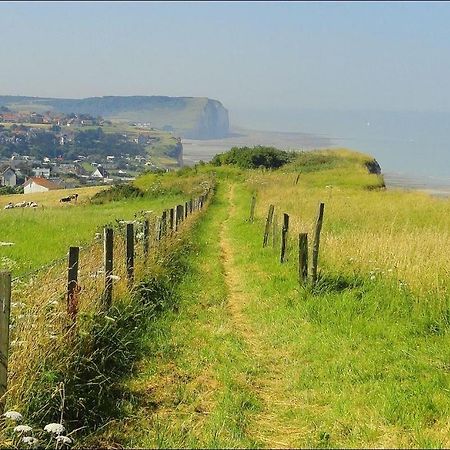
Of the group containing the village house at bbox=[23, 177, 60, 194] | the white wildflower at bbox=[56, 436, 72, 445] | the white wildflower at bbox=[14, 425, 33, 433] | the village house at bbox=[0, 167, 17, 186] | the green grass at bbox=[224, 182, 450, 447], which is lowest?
the village house at bbox=[0, 167, 17, 186]

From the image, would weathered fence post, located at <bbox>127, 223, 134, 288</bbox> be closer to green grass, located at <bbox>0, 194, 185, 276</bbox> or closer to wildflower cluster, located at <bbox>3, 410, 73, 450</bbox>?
green grass, located at <bbox>0, 194, 185, 276</bbox>

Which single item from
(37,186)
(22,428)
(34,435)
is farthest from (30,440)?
(37,186)

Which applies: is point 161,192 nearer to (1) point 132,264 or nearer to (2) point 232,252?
(2) point 232,252

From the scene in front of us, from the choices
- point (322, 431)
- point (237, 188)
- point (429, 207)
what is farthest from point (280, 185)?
point (322, 431)

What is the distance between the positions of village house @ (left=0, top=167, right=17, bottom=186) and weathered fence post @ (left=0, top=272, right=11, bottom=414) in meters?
139

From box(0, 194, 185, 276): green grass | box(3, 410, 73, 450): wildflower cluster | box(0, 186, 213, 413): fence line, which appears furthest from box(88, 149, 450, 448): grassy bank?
box(0, 194, 185, 276): green grass

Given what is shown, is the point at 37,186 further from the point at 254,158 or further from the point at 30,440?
the point at 30,440

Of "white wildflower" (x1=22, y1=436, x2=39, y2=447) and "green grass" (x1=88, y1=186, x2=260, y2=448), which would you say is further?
"green grass" (x1=88, y1=186, x2=260, y2=448)

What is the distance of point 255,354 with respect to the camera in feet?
26.3

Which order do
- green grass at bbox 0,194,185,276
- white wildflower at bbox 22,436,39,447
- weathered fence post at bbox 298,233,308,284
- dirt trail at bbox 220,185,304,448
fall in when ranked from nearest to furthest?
white wildflower at bbox 22,436,39,447, dirt trail at bbox 220,185,304,448, weathered fence post at bbox 298,233,308,284, green grass at bbox 0,194,185,276

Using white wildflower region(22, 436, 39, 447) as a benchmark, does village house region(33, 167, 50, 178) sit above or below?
below

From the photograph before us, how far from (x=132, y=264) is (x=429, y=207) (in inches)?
803

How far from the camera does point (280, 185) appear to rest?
44281mm

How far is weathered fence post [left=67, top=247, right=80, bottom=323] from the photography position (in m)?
6.95
